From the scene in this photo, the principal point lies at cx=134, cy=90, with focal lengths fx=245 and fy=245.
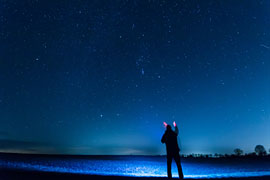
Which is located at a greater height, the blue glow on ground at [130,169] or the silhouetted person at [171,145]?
the silhouetted person at [171,145]

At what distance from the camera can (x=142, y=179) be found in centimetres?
838

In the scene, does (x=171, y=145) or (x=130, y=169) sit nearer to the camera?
(x=171, y=145)

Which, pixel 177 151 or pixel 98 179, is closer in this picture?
pixel 98 179

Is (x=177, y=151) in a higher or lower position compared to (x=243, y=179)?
higher

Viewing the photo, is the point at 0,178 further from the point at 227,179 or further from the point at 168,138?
the point at 227,179

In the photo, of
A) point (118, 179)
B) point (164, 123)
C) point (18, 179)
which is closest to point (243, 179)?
point (164, 123)

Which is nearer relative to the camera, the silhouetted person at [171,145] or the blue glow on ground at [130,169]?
the silhouetted person at [171,145]

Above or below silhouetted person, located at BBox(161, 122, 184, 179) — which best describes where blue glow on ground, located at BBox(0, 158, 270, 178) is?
below

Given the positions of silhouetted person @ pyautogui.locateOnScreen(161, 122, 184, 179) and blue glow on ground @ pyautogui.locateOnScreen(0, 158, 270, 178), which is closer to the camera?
silhouetted person @ pyautogui.locateOnScreen(161, 122, 184, 179)

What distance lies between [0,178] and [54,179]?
1515 millimetres

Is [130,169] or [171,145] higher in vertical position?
[171,145]

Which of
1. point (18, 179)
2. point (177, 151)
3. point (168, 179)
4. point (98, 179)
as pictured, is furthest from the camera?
point (177, 151)

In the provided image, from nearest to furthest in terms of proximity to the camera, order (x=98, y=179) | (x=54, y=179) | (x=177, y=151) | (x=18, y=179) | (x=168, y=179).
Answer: (x=18, y=179) → (x=54, y=179) → (x=98, y=179) → (x=168, y=179) → (x=177, y=151)

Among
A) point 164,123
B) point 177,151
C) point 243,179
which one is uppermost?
point 164,123
